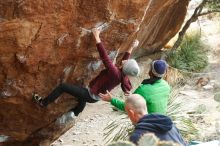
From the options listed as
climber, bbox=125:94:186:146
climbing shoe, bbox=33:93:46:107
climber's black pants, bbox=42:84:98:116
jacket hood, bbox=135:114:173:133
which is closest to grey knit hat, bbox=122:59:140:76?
climber's black pants, bbox=42:84:98:116

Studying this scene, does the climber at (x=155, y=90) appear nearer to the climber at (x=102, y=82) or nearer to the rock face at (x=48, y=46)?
the climber at (x=102, y=82)

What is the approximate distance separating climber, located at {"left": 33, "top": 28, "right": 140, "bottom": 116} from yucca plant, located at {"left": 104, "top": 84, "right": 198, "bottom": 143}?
1.15 meters

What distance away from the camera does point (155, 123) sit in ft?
14.9

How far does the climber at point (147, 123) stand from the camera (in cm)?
452

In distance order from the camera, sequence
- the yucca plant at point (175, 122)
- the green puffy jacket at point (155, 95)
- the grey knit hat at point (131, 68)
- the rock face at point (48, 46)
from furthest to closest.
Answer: the yucca plant at point (175, 122) < the rock face at point (48, 46) < the grey knit hat at point (131, 68) < the green puffy jacket at point (155, 95)

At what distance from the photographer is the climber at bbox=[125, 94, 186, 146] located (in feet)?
14.8

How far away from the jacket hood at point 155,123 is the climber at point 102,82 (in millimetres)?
2124

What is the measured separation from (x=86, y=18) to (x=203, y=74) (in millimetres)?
7281

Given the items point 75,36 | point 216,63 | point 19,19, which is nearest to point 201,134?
point 75,36

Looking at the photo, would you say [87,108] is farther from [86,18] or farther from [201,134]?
[86,18]

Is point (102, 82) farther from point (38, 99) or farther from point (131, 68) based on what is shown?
point (38, 99)

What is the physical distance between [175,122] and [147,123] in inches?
161

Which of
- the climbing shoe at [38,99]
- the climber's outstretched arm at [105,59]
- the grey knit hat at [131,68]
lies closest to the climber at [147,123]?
the grey knit hat at [131,68]

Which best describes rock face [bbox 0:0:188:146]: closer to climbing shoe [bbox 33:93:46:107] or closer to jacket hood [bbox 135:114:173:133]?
climbing shoe [bbox 33:93:46:107]
